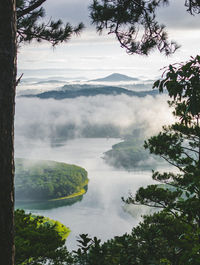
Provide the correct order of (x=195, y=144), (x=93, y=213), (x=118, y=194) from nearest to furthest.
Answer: (x=195, y=144)
(x=93, y=213)
(x=118, y=194)

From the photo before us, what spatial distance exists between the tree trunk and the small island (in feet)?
198

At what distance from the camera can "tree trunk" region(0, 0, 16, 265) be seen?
2068 mm

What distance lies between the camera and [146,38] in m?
5.00

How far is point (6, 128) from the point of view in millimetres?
2098

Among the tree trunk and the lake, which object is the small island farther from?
the tree trunk

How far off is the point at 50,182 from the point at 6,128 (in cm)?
6756

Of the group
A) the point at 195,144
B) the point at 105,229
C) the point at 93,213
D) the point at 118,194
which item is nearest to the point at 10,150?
the point at 195,144

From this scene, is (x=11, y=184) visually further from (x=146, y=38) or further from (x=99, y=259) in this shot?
(x=146, y=38)

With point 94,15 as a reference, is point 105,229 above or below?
below

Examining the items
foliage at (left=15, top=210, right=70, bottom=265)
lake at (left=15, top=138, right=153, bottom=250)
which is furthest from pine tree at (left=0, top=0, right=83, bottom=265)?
lake at (left=15, top=138, right=153, bottom=250)

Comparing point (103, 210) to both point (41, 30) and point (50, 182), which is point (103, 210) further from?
point (41, 30)

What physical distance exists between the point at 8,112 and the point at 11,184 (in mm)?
536

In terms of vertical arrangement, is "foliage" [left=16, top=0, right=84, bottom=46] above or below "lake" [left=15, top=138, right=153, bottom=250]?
above

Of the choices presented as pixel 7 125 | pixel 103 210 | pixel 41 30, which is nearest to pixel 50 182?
pixel 103 210
